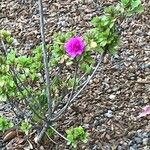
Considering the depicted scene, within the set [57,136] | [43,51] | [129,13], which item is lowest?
[57,136]

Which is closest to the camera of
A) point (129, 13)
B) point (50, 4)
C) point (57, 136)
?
point (129, 13)

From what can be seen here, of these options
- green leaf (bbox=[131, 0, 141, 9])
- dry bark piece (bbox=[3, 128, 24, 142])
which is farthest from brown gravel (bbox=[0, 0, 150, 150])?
green leaf (bbox=[131, 0, 141, 9])

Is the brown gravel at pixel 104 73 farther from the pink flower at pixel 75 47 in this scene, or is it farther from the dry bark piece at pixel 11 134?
the pink flower at pixel 75 47

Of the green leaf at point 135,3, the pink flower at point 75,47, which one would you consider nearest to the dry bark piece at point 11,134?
the pink flower at point 75,47

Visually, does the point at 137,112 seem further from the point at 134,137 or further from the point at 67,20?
the point at 67,20

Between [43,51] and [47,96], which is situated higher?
[43,51]

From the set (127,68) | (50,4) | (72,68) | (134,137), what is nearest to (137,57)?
(127,68)

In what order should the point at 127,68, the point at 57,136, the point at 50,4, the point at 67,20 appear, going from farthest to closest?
the point at 50,4
the point at 67,20
the point at 127,68
the point at 57,136
